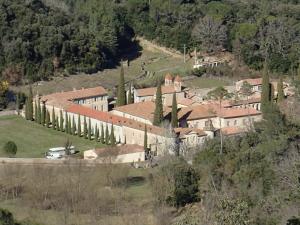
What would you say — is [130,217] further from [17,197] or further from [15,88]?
[15,88]

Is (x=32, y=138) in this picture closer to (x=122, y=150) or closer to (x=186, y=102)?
(x=122, y=150)

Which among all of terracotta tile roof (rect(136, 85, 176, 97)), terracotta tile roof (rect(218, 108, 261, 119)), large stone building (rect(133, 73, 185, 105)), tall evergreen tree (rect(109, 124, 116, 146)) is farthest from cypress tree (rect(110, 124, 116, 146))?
terracotta tile roof (rect(136, 85, 176, 97))

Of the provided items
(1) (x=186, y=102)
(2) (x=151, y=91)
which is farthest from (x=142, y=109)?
(2) (x=151, y=91)

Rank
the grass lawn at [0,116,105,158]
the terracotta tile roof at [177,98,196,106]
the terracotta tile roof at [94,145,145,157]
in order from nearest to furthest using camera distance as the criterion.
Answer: the terracotta tile roof at [94,145,145,157] < the grass lawn at [0,116,105,158] < the terracotta tile roof at [177,98,196,106]

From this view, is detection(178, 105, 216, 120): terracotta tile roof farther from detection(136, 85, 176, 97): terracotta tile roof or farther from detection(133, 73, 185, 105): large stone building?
detection(136, 85, 176, 97): terracotta tile roof

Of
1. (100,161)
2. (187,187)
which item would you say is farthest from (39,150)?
(187,187)

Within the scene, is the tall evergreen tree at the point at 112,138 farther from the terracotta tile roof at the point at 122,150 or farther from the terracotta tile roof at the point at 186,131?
the terracotta tile roof at the point at 186,131

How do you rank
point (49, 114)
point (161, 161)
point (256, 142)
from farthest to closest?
1. point (49, 114)
2. point (161, 161)
3. point (256, 142)
